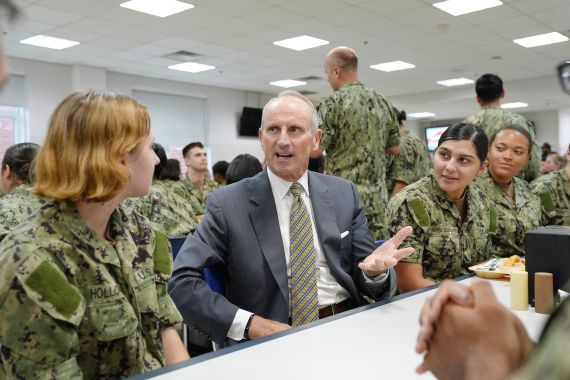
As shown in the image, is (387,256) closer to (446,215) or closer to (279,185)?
(279,185)

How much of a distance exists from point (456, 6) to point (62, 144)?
237 inches

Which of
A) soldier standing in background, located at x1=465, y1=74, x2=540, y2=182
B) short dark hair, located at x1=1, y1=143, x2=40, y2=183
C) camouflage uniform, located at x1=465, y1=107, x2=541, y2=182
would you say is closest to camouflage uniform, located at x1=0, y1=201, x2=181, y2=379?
short dark hair, located at x1=1, y1=143, x2=40, y2=183

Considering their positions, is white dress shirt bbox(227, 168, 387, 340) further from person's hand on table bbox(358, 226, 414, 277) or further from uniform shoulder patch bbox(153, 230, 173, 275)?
uniform shoulder patch bbox(153, 230, 173, 275)

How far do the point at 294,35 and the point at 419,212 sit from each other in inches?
Result: 224

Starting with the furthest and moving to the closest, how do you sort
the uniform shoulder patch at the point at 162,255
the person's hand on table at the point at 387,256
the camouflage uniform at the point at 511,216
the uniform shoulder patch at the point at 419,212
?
the camouflage uniform at the point at 511,216 → the uniform shoulder patch at the point at 419,212 → the person's hand on table at the point at 387,256 → the uniform shoulder patch at the point at 162,255

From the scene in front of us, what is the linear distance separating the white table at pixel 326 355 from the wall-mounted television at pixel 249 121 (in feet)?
34.7

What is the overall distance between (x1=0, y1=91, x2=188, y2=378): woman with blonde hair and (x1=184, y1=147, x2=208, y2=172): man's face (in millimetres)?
4008

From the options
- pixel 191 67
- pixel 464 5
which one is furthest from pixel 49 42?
pixel 464 5

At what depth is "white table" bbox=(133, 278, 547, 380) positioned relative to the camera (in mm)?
1074

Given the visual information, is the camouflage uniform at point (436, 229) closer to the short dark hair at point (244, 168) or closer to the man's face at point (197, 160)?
the short dark hair at point (244, 168)

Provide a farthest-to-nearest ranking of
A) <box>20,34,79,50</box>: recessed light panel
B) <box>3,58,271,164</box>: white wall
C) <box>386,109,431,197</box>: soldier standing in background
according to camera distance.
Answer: <box>3,58,271,164</box>: white wall, <box>20,34,79,50</box>: recessed light panel, <box>386,109,431,197</box>: soldier standing in background

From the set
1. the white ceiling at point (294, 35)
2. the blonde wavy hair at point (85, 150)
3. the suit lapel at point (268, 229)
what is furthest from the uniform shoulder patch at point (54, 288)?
the white ceiling at point (294, 35)

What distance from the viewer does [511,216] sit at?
2.61 meters

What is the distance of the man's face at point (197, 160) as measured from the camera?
530cm
